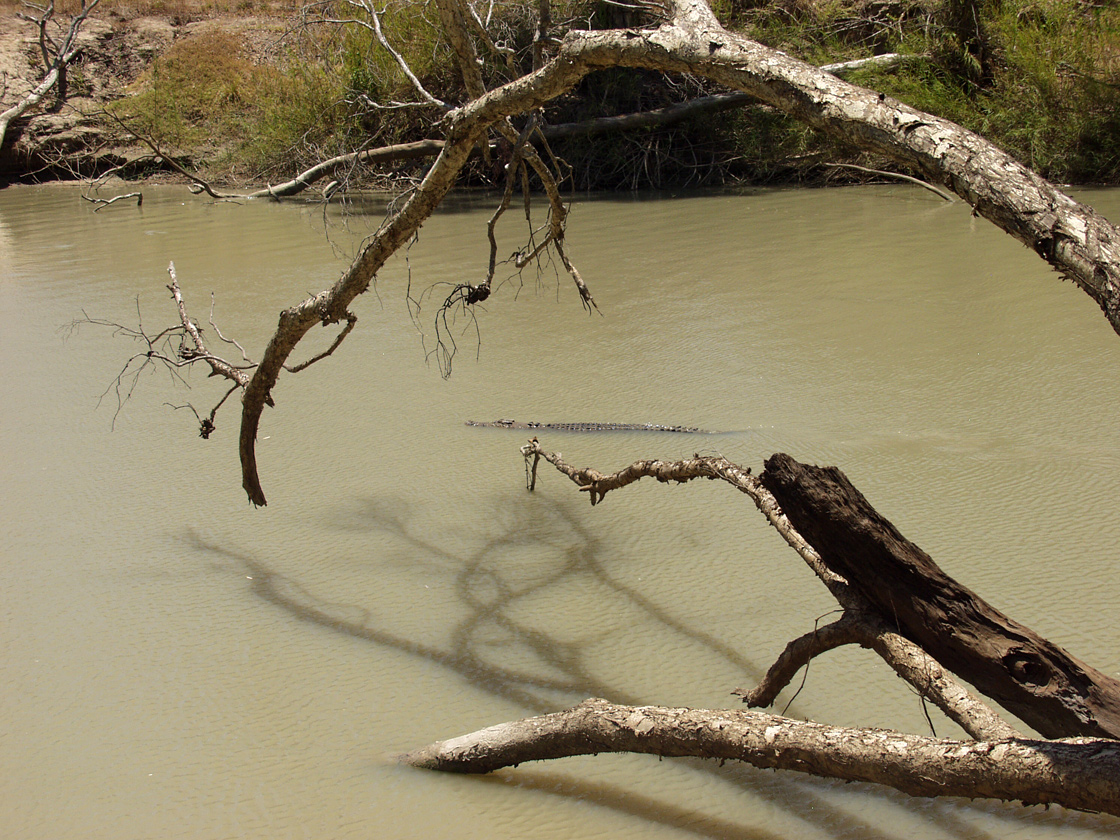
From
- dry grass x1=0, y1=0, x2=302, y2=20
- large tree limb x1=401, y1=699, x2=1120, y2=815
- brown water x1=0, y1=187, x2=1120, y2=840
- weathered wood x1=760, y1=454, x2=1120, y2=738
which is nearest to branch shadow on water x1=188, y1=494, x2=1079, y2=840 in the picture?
brown water x1=0, y1=187, x2=1120, y2=840

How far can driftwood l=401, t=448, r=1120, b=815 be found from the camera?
1471mm

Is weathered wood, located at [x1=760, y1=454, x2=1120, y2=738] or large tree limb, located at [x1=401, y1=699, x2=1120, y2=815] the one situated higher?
weathered wood, located at [x1=760, y1=454, x2=1120, y2=738]

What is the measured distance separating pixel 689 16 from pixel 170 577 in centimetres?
228

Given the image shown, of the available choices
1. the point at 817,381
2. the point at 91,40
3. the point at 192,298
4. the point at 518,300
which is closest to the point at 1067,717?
the point at 817,381

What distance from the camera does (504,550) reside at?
3.16 m

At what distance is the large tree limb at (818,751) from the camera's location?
141 cm

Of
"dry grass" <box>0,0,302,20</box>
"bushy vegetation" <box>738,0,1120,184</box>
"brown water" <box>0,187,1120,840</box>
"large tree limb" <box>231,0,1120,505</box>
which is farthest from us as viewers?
"dry grass" <box>0,0,302,20</box>

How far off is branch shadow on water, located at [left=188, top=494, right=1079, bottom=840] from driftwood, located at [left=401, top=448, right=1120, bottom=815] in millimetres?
200

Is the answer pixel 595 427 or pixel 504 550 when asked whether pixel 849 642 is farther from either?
pixel 595 427

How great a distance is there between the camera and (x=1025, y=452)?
11.7ft

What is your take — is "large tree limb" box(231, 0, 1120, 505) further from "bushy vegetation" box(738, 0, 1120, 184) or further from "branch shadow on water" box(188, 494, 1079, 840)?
"bushy vegetation" box(738, 0, 1120, 184)

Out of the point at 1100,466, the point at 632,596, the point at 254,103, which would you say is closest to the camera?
the point at 632,596

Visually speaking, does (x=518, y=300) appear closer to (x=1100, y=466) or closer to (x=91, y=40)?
(x=1100, y=466)

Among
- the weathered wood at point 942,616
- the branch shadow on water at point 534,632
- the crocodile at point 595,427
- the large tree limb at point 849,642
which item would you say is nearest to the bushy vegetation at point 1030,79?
the crocodile at point 595,427
